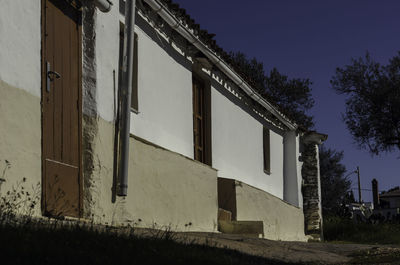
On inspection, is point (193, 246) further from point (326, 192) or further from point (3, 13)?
point (326, 192)

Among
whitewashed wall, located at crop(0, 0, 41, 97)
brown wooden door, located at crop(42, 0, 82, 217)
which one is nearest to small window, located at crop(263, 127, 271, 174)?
brown wooden door, located at crop(42, 0, 82, 217)

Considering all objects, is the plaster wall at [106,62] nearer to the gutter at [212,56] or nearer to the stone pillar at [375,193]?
the gutter at [212,56]

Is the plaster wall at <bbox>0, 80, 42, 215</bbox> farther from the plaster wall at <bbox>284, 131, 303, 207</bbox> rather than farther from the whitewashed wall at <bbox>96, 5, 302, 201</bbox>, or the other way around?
the plaster wall at <bbox>284, 131, 303, 207</bbox>

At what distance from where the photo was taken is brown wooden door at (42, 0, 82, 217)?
288 inches

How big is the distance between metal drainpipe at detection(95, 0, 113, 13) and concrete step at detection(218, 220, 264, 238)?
175 inches

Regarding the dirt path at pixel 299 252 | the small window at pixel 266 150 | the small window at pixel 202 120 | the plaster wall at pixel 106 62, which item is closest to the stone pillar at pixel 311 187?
the small window at pixel 266 150

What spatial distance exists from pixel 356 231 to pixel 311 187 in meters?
2.12

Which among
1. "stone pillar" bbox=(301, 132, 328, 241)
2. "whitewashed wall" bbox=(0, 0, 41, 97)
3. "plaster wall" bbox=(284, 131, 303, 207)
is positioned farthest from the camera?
"stone pillar" bbox=(301, 132, 328, 241)

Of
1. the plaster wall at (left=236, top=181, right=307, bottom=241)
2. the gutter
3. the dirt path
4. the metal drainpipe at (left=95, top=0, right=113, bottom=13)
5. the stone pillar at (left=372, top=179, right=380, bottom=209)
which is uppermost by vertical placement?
the stone pillar at (left=372, top=179, right=380, bottom=209)

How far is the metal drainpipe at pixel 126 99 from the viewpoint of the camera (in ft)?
27.1

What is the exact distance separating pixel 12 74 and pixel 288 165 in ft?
39.0

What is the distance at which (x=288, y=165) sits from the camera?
1773 centimetres

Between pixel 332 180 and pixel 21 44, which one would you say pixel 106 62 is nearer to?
pixel 21 44

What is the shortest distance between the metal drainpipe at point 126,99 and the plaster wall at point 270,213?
4.32 meters
